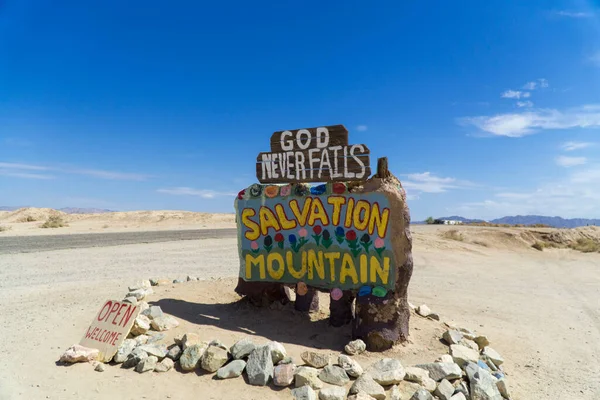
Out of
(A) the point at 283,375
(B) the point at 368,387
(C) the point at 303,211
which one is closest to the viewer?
(B) the point at 368,387

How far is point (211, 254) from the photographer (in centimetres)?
1933

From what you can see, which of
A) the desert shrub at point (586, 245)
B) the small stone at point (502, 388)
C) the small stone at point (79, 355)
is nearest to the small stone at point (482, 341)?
the small stone at point (502, 388)

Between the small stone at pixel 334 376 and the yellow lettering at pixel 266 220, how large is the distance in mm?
3304

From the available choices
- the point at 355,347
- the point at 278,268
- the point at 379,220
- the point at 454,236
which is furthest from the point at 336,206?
the point at 454,236

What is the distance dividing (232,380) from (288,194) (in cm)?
376

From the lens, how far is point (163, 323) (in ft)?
22.2

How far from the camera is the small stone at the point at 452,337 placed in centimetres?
681

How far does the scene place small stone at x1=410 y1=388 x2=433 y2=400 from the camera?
15.8 ft

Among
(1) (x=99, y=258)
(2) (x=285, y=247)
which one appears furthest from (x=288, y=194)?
(1) (x=99, y=258)

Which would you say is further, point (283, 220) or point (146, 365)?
point (283, 220)

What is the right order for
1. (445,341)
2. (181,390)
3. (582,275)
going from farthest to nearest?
(582,275) < (445,341) < (181,390)

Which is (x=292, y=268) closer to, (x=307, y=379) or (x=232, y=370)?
(x=232, y=370)

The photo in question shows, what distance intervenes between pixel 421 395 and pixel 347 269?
2.75 m

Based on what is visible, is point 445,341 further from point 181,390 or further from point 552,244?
point 552,244
